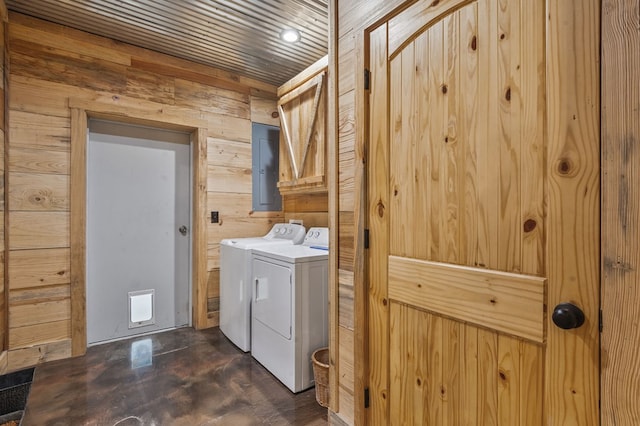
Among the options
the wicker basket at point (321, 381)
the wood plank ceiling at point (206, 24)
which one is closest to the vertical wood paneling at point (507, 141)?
the wicker basket at point (321, 381)

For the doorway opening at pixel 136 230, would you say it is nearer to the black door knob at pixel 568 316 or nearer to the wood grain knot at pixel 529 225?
the wood grain knot at pixel 529 225

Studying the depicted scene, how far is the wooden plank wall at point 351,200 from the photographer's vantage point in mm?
1446

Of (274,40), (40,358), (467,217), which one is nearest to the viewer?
(467,217)

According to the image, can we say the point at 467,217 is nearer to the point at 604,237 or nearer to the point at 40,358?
the point at 604,237

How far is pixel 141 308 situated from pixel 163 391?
1.13 metres

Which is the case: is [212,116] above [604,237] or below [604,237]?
above

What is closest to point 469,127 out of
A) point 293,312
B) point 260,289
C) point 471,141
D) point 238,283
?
point 471,141

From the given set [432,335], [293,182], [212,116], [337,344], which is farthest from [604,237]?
[212,116]

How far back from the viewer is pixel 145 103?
111 inches

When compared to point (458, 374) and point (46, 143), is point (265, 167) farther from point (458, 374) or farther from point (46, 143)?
point (458, 374)

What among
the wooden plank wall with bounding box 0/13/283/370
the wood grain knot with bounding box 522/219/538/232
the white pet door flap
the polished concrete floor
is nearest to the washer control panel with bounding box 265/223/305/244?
the polished concrete floor

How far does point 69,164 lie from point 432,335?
282 cm

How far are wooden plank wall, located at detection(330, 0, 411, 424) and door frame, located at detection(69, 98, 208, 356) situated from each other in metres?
1.93

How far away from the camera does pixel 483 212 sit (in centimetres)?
103
